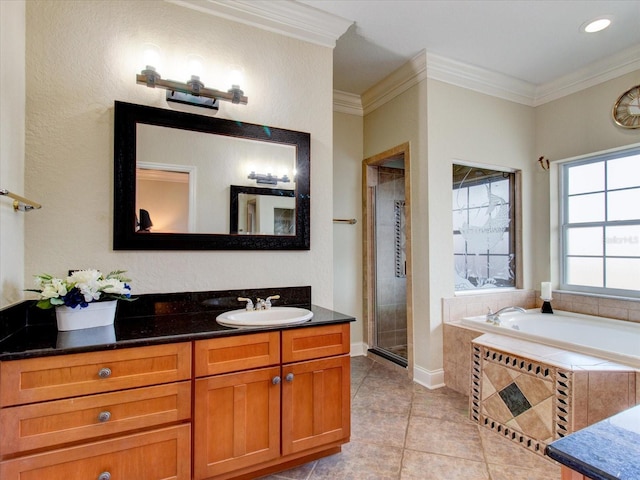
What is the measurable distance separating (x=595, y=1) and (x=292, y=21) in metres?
2.00

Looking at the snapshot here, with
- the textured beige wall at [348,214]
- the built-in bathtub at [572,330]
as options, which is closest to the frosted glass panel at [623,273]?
the built-in bathtub at [572,330]

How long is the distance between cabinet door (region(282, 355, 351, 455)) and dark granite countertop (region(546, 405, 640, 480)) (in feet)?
4.27

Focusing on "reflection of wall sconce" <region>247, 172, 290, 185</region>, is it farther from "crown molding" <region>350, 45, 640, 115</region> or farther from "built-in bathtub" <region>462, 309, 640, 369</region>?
"built-in bathtub" <region>462, 309, 640, 369</region>

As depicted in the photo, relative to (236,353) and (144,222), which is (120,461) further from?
(144,222)

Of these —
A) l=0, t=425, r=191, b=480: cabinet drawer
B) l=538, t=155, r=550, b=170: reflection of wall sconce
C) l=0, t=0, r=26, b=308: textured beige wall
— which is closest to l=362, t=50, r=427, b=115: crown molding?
l=538, t=155, r=550, b=170: reflection of wall sconce

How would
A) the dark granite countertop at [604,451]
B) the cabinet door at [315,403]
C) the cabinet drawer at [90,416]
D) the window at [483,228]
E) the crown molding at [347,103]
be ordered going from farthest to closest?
1. the crown molding at [347,103]
2. the window at [483,228]
3. the cabinet door at [315,403]
4. the cabinet drawer at [90,416]
5. the dark granite countertop at [604,451]

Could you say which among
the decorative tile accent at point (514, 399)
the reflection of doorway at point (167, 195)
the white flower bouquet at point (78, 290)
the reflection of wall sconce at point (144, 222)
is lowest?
the decorative tile accent at point (514, 399)

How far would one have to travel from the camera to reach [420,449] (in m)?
2.11

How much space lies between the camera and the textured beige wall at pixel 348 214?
375cm

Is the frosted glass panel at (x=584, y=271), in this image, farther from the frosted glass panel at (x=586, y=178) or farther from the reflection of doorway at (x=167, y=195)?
the reflection of doorway at (x=167, y=195)

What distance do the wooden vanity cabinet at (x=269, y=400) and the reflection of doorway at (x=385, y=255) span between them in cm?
188

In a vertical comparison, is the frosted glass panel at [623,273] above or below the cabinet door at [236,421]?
above

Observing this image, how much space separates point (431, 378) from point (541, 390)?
1002mm

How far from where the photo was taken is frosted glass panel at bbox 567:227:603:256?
3236mm
